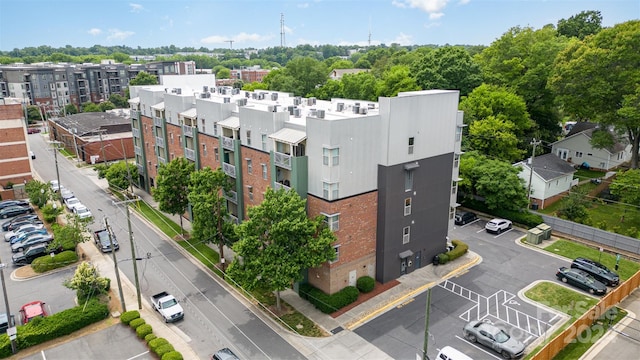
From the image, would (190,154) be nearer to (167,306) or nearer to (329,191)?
(167,306)

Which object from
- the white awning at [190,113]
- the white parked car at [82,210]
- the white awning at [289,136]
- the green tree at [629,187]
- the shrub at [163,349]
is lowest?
the shrub at [163,349]

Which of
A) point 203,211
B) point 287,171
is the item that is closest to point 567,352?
point 287,171

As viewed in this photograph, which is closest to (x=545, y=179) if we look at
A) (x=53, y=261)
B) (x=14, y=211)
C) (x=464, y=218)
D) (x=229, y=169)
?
(x=464, y=218)

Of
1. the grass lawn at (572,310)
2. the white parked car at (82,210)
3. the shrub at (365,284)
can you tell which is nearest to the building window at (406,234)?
the shrub at (365,284)

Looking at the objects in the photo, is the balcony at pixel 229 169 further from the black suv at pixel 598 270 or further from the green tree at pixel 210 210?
the black suv at pixel 598 270

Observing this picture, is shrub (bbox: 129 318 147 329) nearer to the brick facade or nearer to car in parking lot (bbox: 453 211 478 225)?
the brick facade

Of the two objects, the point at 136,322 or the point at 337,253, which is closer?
the point at 136,322

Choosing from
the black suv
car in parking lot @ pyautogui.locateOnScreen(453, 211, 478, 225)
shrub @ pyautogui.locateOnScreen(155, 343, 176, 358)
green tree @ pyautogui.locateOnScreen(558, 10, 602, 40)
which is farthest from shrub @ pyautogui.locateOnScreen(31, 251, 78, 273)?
green tree @ pyautogui.locateOnScreen(558, 10, 602, 40)
